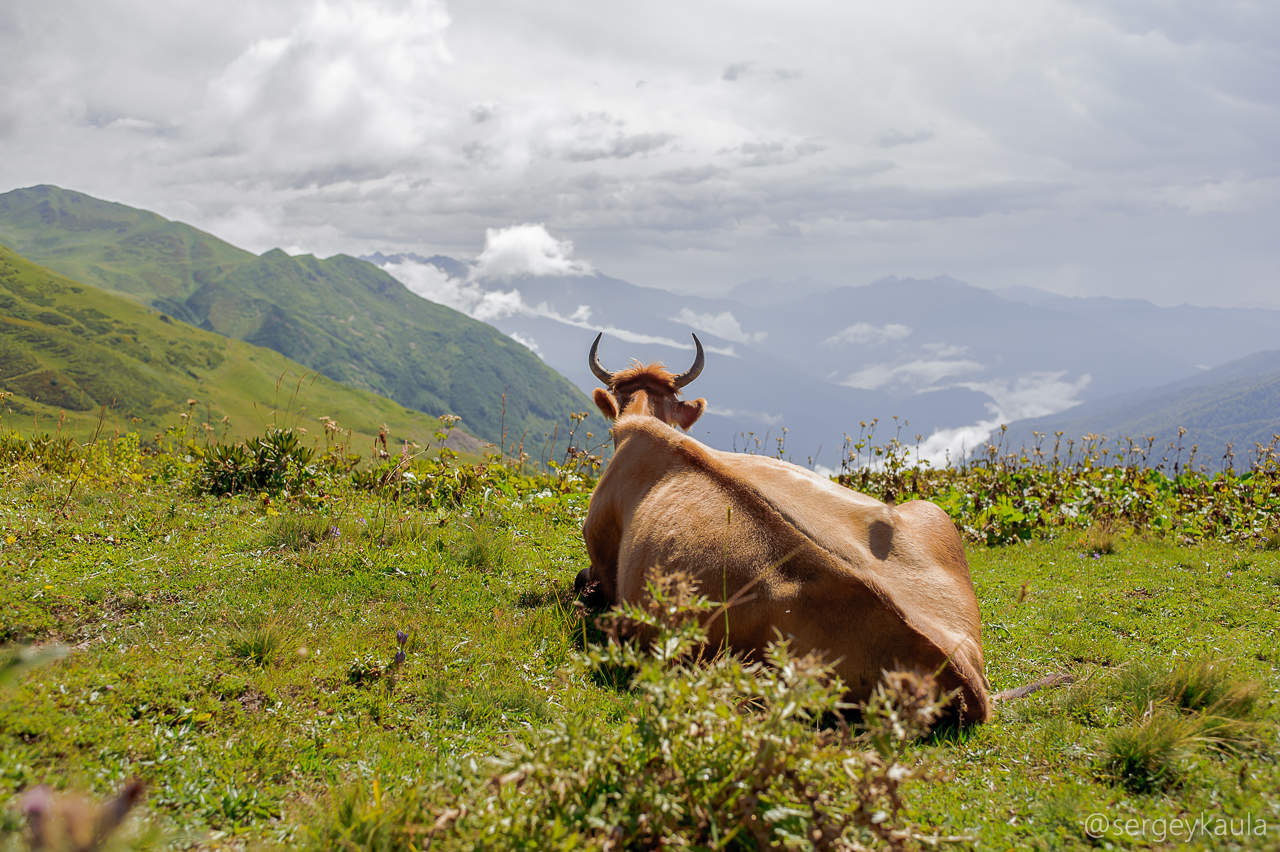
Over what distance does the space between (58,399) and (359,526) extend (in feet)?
602

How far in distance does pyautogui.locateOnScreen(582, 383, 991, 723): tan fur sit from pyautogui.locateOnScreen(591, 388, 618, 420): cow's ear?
7.79ft

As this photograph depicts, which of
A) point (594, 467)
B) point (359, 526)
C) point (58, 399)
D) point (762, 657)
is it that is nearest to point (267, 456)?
point (359, 526)

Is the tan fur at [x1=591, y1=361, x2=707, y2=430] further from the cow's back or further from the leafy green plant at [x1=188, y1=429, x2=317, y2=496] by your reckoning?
the leafy green plant at [x1=188, y1=429, x2=317, y2=496]

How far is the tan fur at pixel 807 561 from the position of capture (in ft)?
15.0

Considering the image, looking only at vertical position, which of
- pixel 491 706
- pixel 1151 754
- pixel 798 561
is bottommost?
pixel 491 706

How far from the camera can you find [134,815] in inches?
123

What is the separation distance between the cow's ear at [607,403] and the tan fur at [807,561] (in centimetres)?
238

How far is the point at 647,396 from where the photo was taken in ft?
31.0

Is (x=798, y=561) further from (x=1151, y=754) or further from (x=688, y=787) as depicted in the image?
(x=688, y=787)

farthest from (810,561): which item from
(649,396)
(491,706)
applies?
(649,396)

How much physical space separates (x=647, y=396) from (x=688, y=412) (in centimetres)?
88

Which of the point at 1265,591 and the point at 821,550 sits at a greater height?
the point at 821,550

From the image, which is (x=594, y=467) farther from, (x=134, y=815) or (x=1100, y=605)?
(x=134, y=815)

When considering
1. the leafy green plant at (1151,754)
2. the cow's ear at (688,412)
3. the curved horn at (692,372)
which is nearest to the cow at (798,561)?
the leafy green plant at (1151,754)
